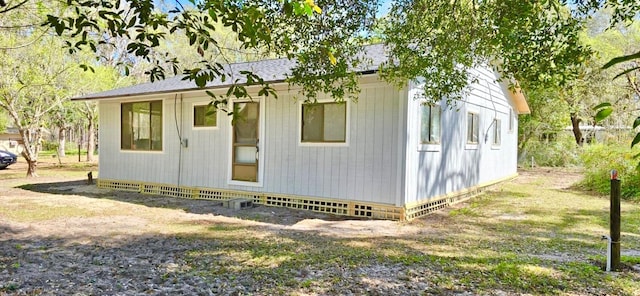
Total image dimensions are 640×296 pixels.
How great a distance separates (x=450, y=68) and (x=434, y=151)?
112 inches

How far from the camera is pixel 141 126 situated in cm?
1028

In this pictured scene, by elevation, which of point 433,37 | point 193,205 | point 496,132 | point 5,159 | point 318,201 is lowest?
point 193,205

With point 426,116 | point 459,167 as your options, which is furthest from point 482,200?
point 426,116

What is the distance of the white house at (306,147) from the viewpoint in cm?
709

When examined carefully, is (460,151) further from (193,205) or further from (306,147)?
(193,205)

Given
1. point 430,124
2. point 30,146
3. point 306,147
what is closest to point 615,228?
point 430,124

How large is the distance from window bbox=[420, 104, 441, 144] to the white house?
0.11ft

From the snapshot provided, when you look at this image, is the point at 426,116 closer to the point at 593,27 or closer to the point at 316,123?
the point at 316,123

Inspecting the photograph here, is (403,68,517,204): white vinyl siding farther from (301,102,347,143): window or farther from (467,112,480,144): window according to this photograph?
(301,102,347,143): window

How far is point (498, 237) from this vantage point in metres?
5.86

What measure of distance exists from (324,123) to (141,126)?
5218 millimetres

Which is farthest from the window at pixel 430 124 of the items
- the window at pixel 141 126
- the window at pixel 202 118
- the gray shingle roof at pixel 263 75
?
the window at pixel 141 126

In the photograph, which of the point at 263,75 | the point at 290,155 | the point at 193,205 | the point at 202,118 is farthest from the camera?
the point at 202,118

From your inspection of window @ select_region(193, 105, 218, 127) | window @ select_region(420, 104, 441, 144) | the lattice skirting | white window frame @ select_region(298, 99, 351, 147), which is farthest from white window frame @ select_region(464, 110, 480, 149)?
window @ select_region(193, 105, 218, 127)
